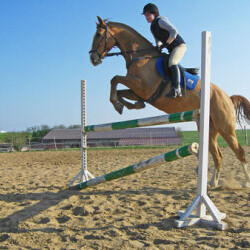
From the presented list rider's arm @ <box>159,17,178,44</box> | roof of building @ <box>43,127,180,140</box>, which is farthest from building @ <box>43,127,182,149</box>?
rider's arm @ <box>159,17,178,44</box>

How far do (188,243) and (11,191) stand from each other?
328 cm

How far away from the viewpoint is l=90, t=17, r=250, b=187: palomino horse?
3.72 metres

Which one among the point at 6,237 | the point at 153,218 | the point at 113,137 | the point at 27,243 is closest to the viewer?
the point at 27,243

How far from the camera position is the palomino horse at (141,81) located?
3723mm

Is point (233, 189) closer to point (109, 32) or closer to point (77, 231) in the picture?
point (77, 231)

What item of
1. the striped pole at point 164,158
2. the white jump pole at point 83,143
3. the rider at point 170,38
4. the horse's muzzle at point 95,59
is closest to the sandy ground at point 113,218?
the white jump pole at point 83,143

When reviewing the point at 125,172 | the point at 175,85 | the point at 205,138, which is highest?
the point at 175,85

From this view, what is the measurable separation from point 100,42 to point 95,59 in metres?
0.28

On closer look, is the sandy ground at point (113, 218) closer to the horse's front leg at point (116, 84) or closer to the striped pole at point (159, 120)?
the striped pole at point (159, 120)

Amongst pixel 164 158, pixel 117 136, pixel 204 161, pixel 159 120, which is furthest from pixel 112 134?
pixel 204 161

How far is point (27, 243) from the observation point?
2.16m

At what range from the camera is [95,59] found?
12.8 ft

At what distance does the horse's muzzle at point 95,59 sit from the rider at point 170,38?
891mm

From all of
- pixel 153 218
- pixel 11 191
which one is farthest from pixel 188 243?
pixel 11 191
